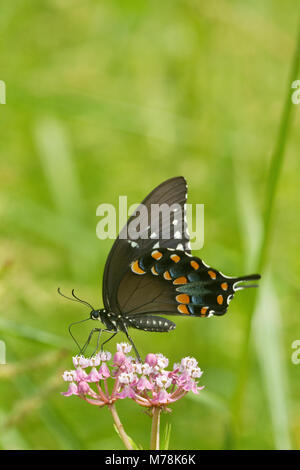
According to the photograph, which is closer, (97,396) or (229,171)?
(97,396)

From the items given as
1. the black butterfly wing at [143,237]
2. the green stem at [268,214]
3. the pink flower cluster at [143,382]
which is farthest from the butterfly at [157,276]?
the pink flower cluster at [143,382]

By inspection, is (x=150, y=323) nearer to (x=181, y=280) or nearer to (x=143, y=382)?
(x=181, y=280)

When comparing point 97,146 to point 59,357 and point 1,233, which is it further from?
point 59,357

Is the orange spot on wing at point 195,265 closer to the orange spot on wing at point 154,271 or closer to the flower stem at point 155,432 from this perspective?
the orange spot on wing at point 154,271

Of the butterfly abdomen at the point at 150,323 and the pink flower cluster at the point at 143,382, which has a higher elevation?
Result: the butterfly abdomen at the point at 150,323

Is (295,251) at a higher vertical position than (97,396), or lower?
higher
